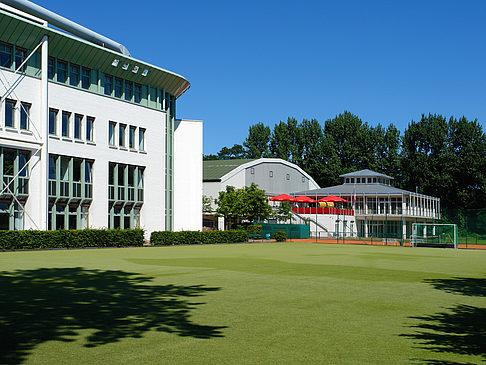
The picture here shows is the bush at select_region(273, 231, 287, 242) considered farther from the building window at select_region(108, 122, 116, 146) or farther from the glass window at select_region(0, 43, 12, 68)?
the glass window at select_region(0, 43, 12, 68)

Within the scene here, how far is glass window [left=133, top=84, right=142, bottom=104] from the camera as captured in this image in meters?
48.3

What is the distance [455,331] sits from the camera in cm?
903

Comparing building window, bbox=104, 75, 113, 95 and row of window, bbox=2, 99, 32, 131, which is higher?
building window, bbox=104, 75, 113, 95

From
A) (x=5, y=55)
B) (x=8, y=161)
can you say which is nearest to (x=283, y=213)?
(x=8, y=161)

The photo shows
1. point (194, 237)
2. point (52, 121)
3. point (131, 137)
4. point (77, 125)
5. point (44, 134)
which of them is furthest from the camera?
point (131, 137)

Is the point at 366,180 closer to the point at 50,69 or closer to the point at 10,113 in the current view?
the point at 50,69

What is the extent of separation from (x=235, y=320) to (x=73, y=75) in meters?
A: 36.9

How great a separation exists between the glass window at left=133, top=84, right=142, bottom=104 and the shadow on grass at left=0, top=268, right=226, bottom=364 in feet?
112

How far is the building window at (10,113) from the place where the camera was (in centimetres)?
3731

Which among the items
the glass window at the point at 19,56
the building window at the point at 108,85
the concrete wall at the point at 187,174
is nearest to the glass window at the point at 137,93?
the building window at the point at 108,85

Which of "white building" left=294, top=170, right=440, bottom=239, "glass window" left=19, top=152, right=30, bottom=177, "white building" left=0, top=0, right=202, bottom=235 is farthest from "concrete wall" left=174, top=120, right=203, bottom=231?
"white building" left=294, top=170, right=440, bottom=239

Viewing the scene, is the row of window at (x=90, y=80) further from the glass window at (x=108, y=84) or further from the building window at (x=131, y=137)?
the building window at (x=131, y=137)

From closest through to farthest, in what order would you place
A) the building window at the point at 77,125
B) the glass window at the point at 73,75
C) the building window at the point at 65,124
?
the building window at the point at 65,124 < the glass window at the point at 73,75 < the building window at the point at 77,125

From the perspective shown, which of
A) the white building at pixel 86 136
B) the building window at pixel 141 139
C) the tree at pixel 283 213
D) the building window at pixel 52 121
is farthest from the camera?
the tree at pixel 283 213
